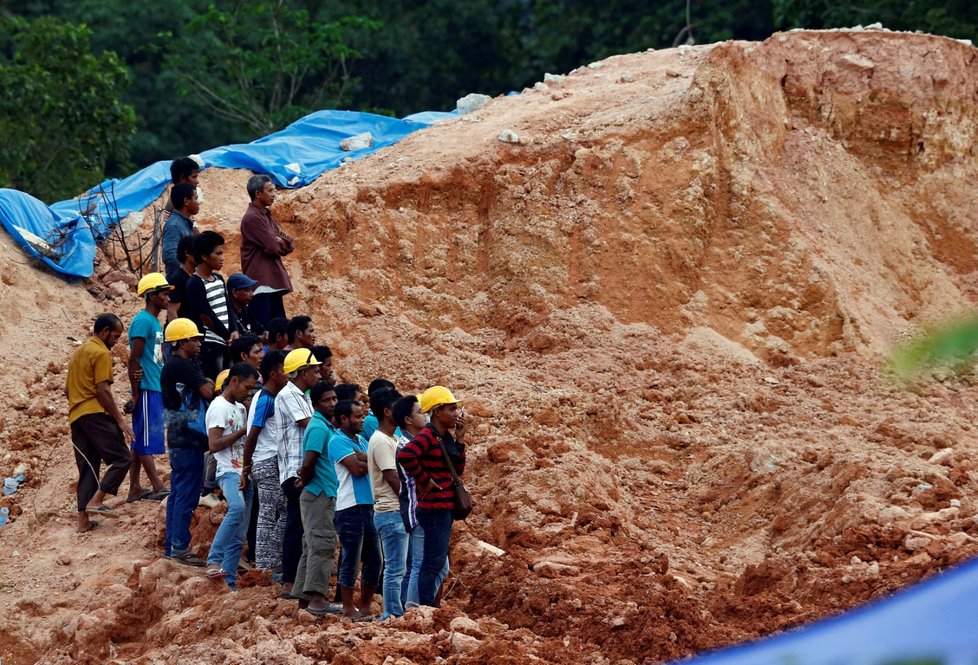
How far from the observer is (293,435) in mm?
7555

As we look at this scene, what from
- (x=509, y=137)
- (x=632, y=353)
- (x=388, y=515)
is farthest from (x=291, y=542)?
(x=509, y=137)

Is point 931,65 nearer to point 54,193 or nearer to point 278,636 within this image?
point 278,636

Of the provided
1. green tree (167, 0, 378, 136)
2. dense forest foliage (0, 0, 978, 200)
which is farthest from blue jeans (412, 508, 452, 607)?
green tree (167, 0, 378, 136)

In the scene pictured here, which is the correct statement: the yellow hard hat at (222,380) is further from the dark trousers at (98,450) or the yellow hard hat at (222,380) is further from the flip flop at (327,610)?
the flip flop at (327,610)

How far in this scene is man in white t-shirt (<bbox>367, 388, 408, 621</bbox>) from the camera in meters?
7.23

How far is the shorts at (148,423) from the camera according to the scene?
896 centimetres

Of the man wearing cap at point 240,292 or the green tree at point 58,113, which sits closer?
the man wearing cap at point 240,292

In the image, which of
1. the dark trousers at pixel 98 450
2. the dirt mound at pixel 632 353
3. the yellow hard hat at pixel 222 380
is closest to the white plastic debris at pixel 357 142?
the dirt mound at pixel 632 353

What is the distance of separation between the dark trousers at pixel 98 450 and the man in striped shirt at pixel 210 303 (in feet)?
2.25

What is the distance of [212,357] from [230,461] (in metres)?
1.27

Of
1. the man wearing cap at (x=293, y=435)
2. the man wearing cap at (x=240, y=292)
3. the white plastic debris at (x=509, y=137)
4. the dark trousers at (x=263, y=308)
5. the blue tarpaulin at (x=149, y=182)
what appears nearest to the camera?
the man wearing cap at (x=293, y=435)

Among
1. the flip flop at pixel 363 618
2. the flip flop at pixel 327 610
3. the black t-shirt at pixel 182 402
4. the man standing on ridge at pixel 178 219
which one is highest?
the man standing on ridge at pixel 178 219

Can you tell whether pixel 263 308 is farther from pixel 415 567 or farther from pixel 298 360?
pixel 415 567

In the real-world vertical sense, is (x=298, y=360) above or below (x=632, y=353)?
above
